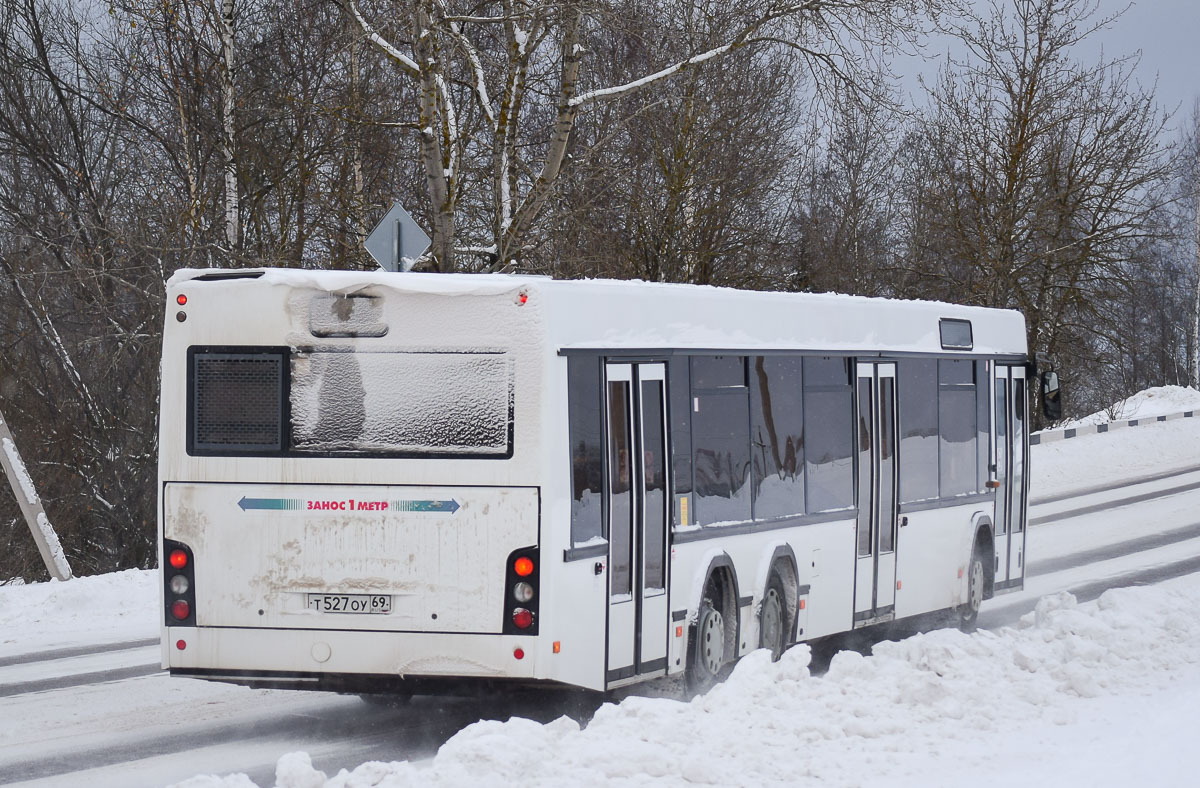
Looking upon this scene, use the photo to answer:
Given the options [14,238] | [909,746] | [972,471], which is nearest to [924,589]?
[972,471]

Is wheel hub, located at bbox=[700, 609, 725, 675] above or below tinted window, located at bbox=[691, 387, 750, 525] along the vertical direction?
below

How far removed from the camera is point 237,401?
28.1 feet

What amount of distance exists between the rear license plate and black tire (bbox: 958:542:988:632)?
7.24m

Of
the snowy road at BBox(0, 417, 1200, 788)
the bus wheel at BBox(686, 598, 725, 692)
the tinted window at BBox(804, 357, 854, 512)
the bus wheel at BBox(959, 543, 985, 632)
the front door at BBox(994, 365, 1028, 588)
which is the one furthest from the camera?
the front door at BBox(994, 365, 1028, 588)

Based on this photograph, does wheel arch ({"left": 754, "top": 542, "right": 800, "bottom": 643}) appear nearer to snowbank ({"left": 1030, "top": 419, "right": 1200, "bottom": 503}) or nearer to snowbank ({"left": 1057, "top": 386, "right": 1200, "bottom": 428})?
snowbank ({"left": 1030, "top": 419, "right": 1200, "bottom": 503})

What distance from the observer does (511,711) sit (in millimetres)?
9875

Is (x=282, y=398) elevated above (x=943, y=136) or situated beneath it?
situated beneath

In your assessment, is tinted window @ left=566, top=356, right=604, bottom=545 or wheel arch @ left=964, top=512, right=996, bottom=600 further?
wheel arch @ left=964, top=512, right=996, bottom=600

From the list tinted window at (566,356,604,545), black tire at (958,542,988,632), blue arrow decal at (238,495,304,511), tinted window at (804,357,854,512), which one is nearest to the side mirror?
black tire at (958,542,988,632)

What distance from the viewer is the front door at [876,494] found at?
1212 centimetres

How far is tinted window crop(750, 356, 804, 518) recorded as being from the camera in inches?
421

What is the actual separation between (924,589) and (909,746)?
5924mm

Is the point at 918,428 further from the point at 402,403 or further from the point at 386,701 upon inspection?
the point at 402,403

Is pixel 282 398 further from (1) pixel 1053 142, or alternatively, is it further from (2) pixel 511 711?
(1) pixel 1053 142
